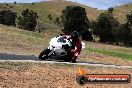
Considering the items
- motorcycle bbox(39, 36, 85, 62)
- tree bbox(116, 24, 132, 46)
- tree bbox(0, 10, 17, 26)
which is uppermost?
motorcycle bbox(39, 36, 85, 62)

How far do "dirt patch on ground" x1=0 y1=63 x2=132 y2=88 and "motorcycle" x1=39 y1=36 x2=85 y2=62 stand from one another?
3.87 metres

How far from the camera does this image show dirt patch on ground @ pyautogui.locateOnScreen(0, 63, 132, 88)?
1830cm

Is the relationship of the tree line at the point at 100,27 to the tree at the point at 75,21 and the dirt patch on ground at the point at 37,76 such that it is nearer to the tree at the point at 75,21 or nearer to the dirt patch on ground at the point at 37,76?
the tree at the point at 75,21

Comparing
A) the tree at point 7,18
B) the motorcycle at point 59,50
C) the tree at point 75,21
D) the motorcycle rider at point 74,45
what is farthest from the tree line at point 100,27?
the motorcycle at point 59,50

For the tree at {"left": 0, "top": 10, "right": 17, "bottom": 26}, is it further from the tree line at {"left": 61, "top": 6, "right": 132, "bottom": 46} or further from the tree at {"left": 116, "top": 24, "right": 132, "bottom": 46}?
the tree at {"left": 116, "top": 24, "right": 132, "bottom": 46}

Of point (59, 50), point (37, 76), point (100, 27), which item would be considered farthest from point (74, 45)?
point (100, 27)

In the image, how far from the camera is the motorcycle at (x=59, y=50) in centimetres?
2736

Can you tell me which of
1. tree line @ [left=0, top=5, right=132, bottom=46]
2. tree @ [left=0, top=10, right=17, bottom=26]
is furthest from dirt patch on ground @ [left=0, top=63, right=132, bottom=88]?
tree @ [left=0, top=10, right=17, bottom=26]

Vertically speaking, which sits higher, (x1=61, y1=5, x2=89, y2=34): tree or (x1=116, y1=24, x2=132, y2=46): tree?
(x1=61, y1=5, x2=89, y2=34): tree

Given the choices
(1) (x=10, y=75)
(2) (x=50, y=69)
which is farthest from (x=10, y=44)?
(1) (x=10, y=75)

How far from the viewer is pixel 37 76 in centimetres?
1995

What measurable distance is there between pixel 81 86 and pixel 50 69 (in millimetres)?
3296

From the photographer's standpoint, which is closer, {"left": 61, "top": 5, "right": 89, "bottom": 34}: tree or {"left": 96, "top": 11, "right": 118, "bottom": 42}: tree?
{"left": 61, "top": 5, "right": 89, "bottom": 34}: tree

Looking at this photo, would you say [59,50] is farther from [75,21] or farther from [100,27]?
[100,27]
